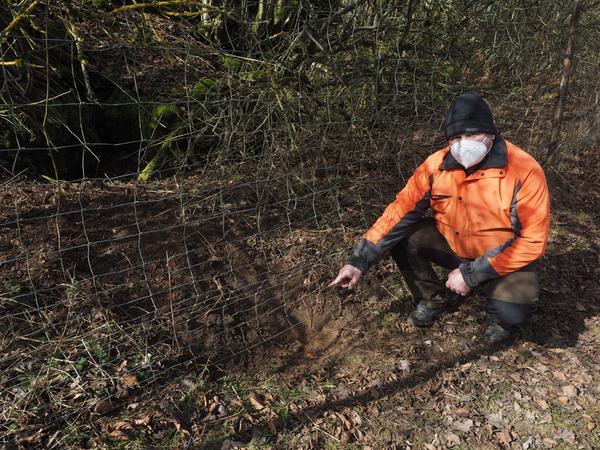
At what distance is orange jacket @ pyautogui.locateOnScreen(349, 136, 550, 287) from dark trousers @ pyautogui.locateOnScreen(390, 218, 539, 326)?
0.10m

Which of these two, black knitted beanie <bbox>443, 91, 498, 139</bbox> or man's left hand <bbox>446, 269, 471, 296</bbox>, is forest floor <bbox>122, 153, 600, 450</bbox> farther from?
black knitted beanie <bbox>443, 91, 498, 139</bbox>

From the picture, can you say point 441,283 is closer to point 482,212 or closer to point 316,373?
point 482,212

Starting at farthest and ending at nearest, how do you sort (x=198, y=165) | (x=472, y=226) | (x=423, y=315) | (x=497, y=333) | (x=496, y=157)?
1. (x=198, y=165)
2. (x=423, y=315)
3. (x=497, y=333)
4. (x=472, y=226)
5. (x=496, y=157)

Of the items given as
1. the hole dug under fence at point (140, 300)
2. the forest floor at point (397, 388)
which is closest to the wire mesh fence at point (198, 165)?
the hole dug under fence at point (140, 300)

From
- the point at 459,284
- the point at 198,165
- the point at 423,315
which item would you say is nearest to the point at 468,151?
the point at 459,284

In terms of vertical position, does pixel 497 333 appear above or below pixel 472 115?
below

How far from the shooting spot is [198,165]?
3.55 metres

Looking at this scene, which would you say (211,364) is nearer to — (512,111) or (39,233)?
(39,233)

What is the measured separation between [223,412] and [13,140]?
2638 millimetres

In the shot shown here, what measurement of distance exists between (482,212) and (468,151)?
1.29 ft

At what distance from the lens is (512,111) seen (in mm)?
4828

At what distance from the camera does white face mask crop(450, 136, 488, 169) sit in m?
2.46

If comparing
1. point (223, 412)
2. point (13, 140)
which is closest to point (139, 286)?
point (223, 412)

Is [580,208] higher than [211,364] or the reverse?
higher
